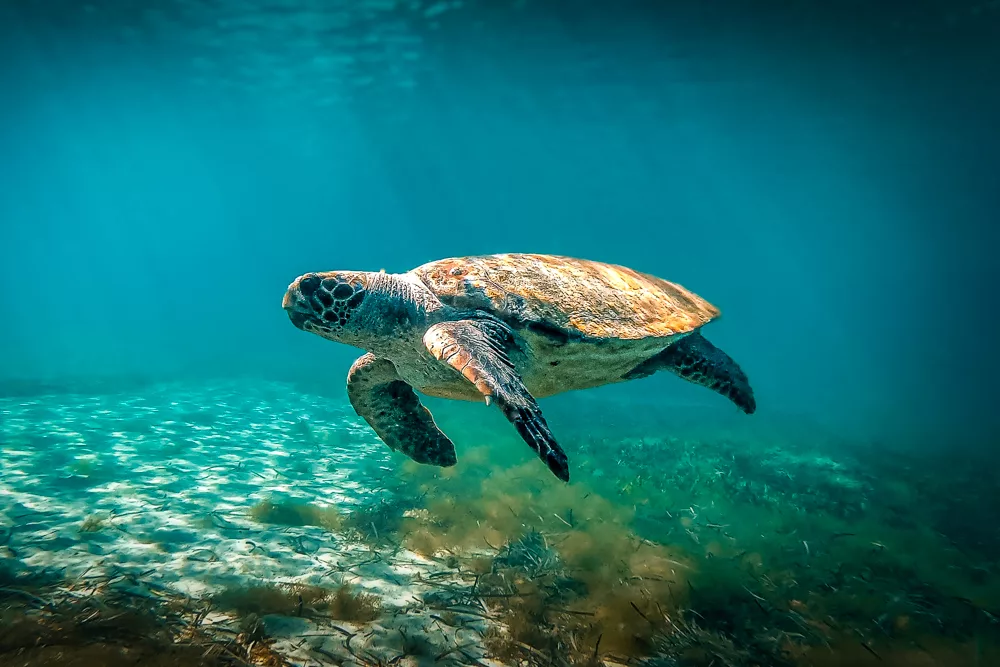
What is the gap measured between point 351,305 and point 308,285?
42 centimetres

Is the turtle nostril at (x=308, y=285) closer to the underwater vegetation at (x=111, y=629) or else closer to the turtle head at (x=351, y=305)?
the turtle head at (x=351, y=305)

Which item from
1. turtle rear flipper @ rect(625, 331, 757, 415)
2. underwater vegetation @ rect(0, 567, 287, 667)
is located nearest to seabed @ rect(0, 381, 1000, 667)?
underwater vegetation @ rect(0, 567, 287, 667)

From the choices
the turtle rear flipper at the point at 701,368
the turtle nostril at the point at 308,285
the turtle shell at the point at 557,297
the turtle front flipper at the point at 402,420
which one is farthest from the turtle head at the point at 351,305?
the turtle rear flipper at the point at 701,368

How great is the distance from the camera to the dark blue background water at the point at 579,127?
19.5m

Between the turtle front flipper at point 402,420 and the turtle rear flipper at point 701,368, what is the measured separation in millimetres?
2592

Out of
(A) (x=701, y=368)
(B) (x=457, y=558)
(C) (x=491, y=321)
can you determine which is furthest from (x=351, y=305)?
(A) (x=701, y=368)

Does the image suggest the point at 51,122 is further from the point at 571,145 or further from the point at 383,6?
the point at 571,145

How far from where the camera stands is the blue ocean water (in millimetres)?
4812

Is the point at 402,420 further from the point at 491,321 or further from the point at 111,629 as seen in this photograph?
the point at 111,629

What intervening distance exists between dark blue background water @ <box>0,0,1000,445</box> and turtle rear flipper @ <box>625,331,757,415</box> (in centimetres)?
1683

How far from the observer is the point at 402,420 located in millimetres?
5727

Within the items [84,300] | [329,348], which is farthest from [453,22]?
[84,300]

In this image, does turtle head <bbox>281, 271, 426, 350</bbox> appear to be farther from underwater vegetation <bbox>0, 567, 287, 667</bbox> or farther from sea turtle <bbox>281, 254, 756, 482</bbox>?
underwater vegetation <bbox>0, 567, 287, 667</bbox>

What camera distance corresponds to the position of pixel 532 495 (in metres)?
7.98
